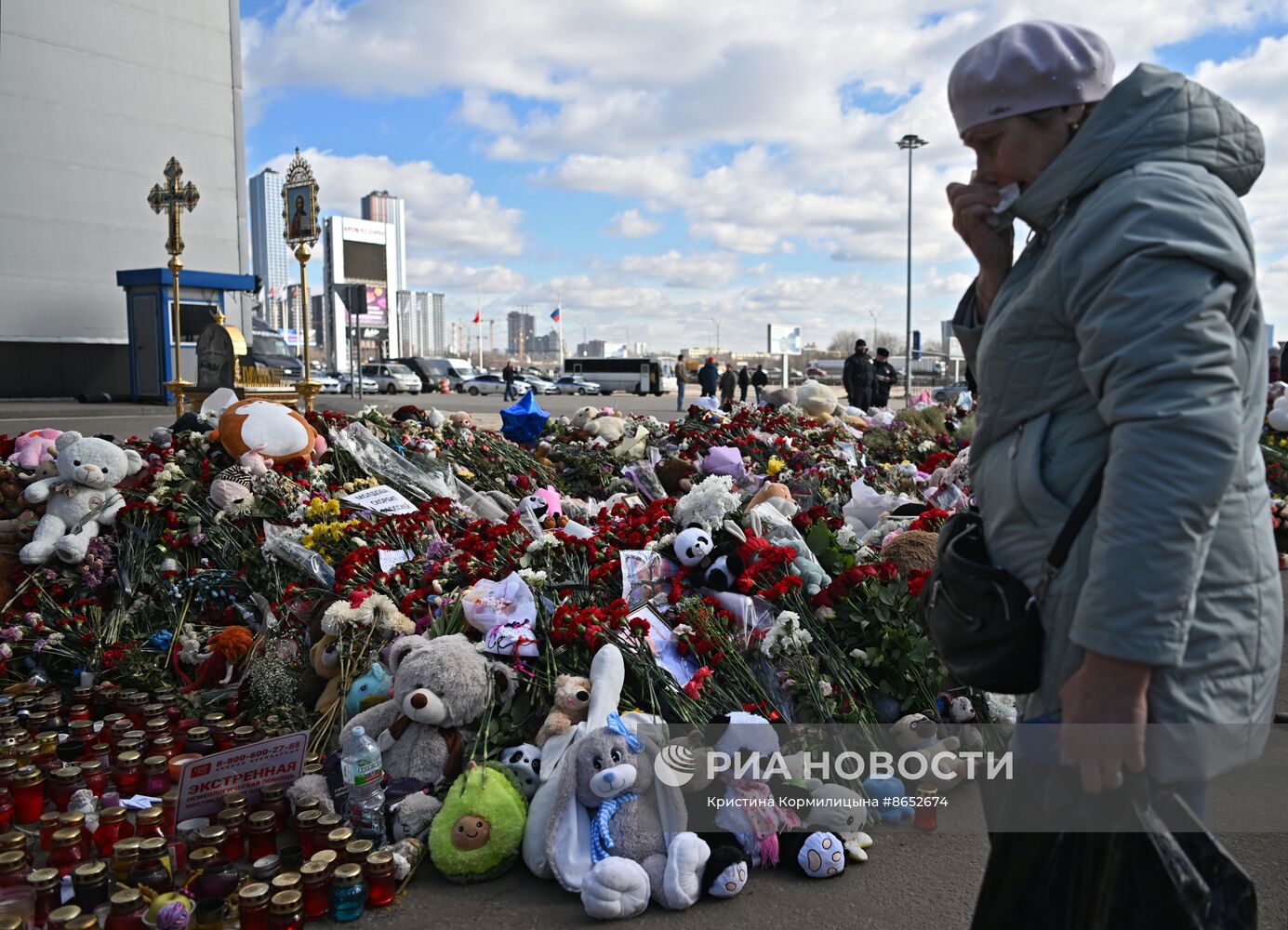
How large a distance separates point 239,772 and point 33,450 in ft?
11.8

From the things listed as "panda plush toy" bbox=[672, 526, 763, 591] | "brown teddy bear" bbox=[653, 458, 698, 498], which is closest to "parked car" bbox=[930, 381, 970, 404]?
"brown teddy bear" bbox=[653, 458, 698, 498]

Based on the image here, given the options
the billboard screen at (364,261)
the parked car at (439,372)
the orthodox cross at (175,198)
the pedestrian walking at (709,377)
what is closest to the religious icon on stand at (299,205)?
the orthodox cross at (175,198)

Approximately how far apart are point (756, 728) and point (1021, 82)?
2553mm

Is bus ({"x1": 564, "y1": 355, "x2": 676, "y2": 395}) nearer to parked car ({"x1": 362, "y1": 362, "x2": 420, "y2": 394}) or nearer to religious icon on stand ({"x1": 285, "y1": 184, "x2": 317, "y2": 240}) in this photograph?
parked car ({"x1": 362, "y1": 362, "x2": 420, "y2": 394})

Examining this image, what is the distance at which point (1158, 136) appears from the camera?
1.40 meters

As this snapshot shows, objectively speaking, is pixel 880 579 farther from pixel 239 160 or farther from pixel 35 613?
pixel 239 160

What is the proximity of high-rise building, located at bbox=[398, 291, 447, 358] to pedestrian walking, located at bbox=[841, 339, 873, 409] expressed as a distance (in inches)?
5992

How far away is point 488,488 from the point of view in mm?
7418

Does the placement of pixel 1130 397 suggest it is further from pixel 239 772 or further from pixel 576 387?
pixel 576 387

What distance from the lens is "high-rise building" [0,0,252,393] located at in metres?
26.2

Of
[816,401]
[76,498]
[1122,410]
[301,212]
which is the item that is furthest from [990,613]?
[301,212]

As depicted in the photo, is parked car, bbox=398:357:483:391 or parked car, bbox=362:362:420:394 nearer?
parked car, bbox=362:362:420:394

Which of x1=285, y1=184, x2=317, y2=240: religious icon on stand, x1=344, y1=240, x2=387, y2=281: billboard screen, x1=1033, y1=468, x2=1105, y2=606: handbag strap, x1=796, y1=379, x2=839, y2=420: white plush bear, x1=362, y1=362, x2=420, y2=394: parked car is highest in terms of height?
x1=344, y1=240, x2=387, y2=281: billboard screen

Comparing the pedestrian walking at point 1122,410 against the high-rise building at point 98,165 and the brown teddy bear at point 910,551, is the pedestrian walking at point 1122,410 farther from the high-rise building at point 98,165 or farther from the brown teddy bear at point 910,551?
the high-rise building at point 98,165
